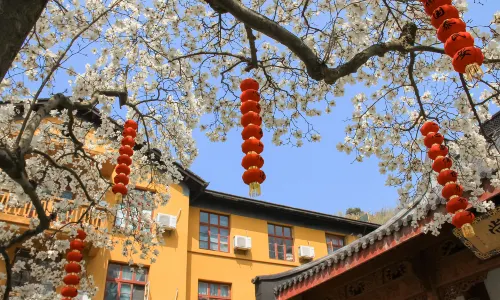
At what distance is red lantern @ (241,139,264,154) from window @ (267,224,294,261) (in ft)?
40.9

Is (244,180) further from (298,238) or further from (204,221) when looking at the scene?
(298,238)

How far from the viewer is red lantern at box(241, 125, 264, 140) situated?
4625mm

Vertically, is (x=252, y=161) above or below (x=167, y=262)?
below

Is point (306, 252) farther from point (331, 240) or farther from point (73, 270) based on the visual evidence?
point (73, 270)

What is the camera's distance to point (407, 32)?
5.24m

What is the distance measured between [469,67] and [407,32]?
2.00 m

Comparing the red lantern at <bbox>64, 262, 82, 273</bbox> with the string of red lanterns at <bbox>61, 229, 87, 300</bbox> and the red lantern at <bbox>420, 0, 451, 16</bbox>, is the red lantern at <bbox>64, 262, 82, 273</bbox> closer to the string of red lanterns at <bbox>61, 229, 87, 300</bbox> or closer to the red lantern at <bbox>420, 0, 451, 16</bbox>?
the string of red lanterns at <bbox>61, 229, 87, 300</bbox>

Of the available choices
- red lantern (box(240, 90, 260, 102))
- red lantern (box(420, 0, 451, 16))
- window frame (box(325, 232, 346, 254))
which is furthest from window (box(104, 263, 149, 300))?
red lantern (box(420, 0, 451, 16))

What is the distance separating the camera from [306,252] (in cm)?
1650

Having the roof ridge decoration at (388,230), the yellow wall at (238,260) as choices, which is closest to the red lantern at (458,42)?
the roof ridge decoration at (388,230)

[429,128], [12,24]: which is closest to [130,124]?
[12,24]

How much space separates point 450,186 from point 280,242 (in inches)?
494

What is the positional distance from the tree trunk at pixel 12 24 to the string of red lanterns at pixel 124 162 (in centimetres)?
332

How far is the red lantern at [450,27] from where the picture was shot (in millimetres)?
3621
